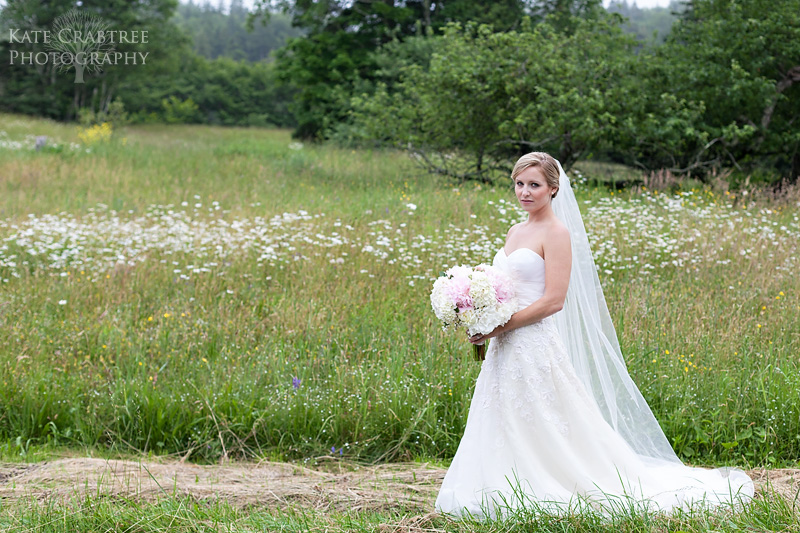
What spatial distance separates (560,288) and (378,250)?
441cm

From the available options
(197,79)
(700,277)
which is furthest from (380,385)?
(197,79)

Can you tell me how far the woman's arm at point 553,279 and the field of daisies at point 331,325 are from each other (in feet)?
5.24

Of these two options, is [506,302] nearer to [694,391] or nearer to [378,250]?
[694,391]

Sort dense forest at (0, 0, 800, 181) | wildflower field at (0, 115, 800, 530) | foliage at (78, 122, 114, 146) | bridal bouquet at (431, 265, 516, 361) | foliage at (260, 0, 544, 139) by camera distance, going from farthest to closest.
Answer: foliage at (260, 0, 544, 139) < foliage at (78, 122, 114, 146) < dense forest at (0, 0, 800, 181) < wildflower field at (0, 115, 800, 530) < bridal bouquet at (431, 265, 516, 361)

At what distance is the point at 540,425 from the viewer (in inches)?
123

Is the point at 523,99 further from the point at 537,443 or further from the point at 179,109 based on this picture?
the point at 179,109

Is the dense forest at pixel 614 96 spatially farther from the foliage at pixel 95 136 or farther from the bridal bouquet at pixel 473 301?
the bridal bouquet at pixel 473 301

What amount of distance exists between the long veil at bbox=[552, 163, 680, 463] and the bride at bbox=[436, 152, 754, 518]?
0.75 feet

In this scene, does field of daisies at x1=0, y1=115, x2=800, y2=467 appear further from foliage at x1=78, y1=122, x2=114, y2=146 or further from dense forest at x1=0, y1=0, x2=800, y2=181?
foliage at x1=78, y1=122, x2=114, y2=146

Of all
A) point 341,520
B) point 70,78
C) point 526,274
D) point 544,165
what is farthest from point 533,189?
point 70,78

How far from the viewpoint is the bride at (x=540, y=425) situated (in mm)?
3062

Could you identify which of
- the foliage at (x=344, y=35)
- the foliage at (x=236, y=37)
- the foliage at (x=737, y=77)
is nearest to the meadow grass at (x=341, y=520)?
the foliage at (x=737, y=77)

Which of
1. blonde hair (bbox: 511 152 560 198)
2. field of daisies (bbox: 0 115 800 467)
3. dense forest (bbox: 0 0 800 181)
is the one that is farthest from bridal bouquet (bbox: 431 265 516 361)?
dense forest (bbox: 0 0 800 181)

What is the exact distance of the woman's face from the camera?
3.08 meters
